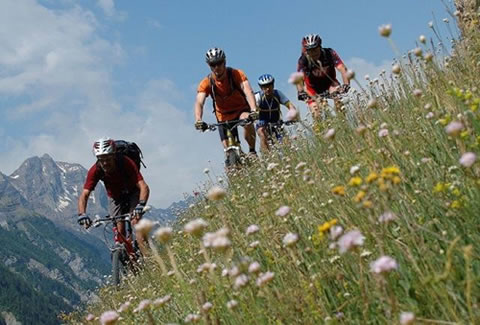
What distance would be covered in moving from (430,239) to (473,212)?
0.83ft

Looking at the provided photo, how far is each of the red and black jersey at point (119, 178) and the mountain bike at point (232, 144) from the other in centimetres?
160

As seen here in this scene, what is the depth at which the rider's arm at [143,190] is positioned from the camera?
9484mm

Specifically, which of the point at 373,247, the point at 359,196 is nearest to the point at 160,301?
the point at 373,247

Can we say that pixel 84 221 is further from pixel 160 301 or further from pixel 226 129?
pixel 160 301

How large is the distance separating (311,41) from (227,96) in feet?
6.48

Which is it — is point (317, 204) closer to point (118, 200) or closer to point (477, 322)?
point (477, 322)

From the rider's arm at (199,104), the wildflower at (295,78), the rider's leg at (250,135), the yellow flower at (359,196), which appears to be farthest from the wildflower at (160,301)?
the rider's leg at (250,135)

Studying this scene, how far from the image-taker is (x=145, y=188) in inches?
384

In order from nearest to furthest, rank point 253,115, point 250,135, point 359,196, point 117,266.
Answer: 1. point 359,196
2. point 253,115
3. point 117,266
4. point 250,135

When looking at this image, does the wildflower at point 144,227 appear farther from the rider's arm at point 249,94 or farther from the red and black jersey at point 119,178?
the red and black jersey at point 119,178

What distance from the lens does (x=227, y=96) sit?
1038 centimetres

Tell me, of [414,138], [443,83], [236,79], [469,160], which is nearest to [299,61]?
[236,79]

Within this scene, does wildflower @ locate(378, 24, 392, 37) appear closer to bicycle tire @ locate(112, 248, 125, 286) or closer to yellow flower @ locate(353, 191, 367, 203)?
yellow flower @ locate(353, 191, 367, 203)

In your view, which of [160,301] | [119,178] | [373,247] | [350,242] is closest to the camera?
[350,242]
